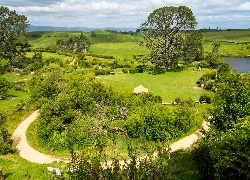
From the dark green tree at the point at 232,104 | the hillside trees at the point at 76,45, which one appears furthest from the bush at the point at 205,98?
the hillside trees at the point at 76,45

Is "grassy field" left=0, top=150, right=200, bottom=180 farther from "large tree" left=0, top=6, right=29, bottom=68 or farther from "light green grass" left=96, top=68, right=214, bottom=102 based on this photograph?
"large tree" left=0, top=6, right=29, bottom=68

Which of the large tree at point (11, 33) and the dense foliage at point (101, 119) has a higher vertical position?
the large tree at point (11, 33)

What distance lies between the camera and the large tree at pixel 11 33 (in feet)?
204

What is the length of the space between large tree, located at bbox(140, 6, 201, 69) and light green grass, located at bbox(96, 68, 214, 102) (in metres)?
3.88

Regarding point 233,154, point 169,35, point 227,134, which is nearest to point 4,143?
point 227,134

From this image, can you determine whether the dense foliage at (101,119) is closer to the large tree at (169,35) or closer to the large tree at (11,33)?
the large tree at (169,35)

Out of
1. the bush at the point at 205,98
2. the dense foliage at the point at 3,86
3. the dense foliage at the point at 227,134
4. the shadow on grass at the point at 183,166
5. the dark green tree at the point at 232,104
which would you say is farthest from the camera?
the dense foliage at the point at 3,86

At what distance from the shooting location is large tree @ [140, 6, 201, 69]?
5309 centimetres

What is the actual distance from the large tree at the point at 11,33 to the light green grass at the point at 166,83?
28055 millimetres

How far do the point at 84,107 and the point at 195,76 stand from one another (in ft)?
94.3

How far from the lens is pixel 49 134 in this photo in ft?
80.3

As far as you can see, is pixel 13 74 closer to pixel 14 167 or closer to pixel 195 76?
pixel 195 76

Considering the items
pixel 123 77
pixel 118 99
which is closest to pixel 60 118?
pixel 118 99

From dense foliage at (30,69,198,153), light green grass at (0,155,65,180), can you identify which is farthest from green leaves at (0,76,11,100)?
light green grass at (0,155,65,180)
